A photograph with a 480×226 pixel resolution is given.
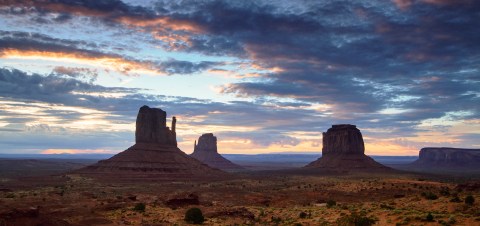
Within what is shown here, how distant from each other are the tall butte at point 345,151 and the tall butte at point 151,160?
63.0m

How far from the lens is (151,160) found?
400 feet

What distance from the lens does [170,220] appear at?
36312 millimetres

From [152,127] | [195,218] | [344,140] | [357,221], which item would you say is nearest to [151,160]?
[152,127]

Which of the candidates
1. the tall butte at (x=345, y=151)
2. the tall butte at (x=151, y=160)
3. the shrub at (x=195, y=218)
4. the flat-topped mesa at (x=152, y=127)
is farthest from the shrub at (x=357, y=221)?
the tall butte at (x=345, y=151)

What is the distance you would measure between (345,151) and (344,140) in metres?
5.48

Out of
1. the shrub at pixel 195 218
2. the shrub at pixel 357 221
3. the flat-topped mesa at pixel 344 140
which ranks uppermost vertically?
the flat-topped mesa at pixel 344 140

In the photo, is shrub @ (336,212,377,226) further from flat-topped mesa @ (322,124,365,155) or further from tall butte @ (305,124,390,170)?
flat-topped mesa @ (322,124,365,155)

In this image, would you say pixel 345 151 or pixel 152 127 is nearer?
pixel 152 127

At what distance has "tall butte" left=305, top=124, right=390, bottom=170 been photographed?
532 ft

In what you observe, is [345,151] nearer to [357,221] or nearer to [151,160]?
[151,160]

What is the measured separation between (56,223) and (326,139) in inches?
6633

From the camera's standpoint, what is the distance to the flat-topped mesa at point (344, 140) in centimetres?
17412

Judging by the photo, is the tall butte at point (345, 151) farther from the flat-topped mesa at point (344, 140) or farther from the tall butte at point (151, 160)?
the tall butte at point (151, 160)

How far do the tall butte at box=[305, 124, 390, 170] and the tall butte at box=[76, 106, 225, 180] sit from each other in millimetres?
62984
